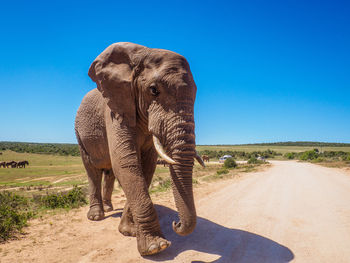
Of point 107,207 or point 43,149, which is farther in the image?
point 43,149

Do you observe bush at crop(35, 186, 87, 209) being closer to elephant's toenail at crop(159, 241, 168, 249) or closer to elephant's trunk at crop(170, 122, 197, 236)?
elephant's toenail at crop(159, 241, 168, 249)

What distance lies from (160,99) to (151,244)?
7.30 feet

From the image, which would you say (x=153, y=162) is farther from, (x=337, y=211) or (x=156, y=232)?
(x=337, y=211)

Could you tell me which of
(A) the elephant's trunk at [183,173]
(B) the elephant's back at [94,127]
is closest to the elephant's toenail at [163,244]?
(A) the elephant's trunk at [183,173]

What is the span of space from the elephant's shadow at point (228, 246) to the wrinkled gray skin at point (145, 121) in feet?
2.32

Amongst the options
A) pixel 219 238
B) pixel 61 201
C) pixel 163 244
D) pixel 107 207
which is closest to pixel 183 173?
pixel 163 244

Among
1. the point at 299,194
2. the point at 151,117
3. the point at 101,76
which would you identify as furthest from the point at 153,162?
the point at 299,194

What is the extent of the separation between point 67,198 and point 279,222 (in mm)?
6179

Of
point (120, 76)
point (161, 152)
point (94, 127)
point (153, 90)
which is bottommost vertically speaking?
point (161, 152)

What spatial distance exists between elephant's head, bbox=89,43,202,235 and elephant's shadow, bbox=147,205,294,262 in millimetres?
927

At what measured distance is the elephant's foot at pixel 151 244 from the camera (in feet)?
12.1

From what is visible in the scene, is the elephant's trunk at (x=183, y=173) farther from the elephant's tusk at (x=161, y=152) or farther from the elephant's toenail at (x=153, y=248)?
the elephant's toenail at (x=153, y=248)

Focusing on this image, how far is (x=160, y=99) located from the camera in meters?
3.86

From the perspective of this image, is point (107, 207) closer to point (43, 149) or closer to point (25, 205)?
point (25, 205)
